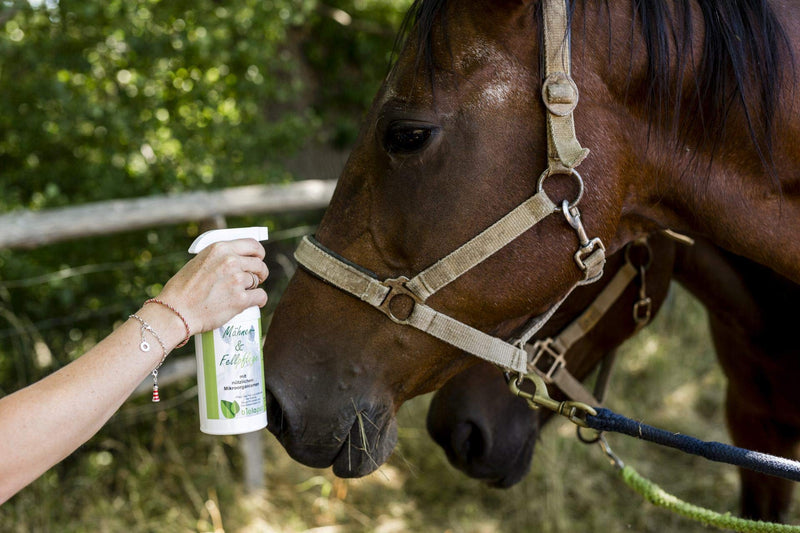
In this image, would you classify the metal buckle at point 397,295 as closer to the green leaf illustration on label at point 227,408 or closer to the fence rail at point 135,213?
the green leaf illustration on label at point 227,408

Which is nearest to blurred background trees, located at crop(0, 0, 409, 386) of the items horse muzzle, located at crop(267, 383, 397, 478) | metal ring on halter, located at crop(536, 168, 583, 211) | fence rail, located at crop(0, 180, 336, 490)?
fence rail, located at crop(0, 180, 336, 490)

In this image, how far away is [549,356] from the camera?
80.4 inches

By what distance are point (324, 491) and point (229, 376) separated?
2.25 metres

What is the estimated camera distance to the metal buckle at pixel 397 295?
1.44 m

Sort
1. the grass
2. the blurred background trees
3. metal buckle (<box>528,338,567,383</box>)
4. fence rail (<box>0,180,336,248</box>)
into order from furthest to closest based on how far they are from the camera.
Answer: the blurred background trees, the grass, fence rail (<box>0,180,336,248</box>), metal buckle (<box>528,338,567,383</box>)

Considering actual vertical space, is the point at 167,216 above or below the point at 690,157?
below

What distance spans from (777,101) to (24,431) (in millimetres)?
1583

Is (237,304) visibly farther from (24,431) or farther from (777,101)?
(777,101)

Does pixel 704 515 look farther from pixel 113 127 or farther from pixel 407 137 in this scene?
pixel 113 127

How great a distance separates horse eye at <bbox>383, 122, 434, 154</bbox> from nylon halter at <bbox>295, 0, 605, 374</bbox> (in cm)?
24

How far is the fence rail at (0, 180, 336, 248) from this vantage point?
2.61m

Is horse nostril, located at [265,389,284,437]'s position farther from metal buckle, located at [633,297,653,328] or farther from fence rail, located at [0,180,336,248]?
fence rail, located at [0,180,336,248]

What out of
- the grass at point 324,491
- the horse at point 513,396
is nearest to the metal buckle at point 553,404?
the horse at point 513,396

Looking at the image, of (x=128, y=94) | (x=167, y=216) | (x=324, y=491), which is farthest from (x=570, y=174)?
(x=128, y=94)
